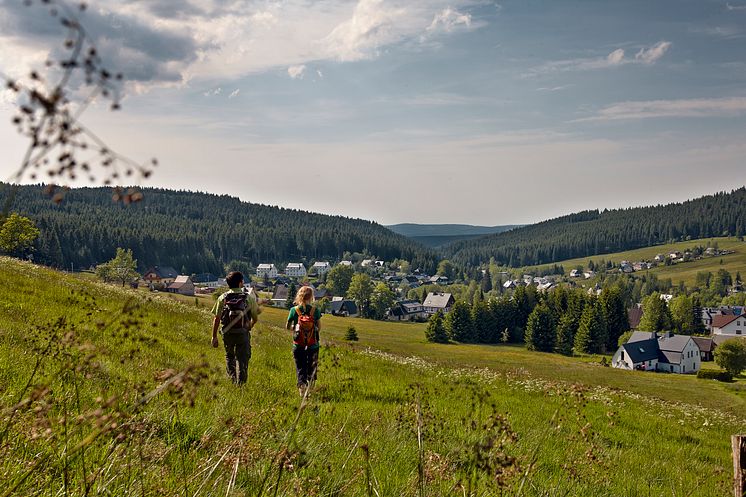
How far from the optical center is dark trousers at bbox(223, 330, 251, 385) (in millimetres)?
10438

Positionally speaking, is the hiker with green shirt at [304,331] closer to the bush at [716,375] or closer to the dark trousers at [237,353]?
the dark trousers at [237,353]

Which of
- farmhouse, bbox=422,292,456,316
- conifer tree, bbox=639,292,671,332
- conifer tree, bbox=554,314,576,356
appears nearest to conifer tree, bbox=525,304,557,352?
conifer tree, bbox=554,314,576,356

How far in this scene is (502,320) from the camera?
123m

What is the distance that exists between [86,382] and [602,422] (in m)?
11.0

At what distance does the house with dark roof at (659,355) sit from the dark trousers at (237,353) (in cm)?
9813

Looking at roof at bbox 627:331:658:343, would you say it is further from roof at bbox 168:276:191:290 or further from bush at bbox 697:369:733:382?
roof at bbox 168:276:191:290

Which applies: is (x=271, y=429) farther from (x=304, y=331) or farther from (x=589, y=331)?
(x=589, y=331)

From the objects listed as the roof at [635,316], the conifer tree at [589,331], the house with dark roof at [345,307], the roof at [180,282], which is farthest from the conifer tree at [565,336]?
the roof at [180,282]

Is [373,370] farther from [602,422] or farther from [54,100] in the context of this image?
[54,100]

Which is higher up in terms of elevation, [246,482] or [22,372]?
[22,372]

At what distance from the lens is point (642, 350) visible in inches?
3895

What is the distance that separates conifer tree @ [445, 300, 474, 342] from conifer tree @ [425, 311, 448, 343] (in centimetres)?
213

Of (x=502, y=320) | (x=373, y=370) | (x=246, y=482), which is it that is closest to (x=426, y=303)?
(x=502, y=320)

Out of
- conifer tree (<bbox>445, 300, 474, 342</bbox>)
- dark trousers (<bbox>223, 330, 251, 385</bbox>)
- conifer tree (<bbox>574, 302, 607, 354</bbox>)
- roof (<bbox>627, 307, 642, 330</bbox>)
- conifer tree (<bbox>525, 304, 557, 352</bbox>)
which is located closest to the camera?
dark trousers (<bbox>223, 330, 251, 385</bbox>)
